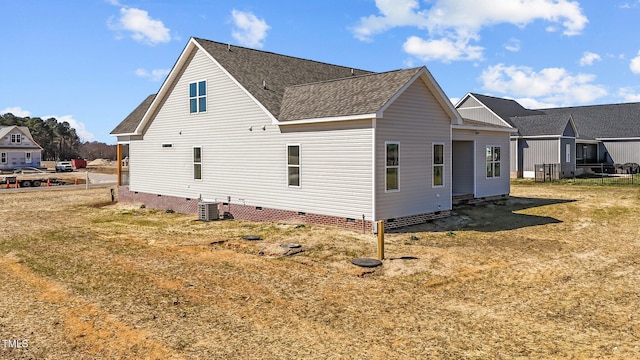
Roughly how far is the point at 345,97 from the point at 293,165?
3.23 metres

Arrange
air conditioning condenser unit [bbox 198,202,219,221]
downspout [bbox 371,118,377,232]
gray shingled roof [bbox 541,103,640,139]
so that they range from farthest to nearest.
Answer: gray shingled roof [bbox 541,103,640,139] < air conditioning condenser unit [bbox 198,202,219,221] < downspout [bbox 371,118,377,232]

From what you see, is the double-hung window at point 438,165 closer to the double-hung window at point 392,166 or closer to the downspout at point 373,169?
the double-hung window at point 392,166

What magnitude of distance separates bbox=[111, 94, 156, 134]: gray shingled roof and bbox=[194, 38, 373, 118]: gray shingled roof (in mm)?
8370

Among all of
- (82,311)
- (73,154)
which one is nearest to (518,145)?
(82,311)

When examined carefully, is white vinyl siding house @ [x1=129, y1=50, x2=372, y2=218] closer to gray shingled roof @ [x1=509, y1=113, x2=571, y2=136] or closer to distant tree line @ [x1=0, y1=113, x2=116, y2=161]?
gray shingled roof @ [x1=509, y1=113, x2=571, y2=136]

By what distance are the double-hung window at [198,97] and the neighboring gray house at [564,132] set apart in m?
29.1

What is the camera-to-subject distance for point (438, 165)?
18.8 m

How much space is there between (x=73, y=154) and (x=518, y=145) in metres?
101

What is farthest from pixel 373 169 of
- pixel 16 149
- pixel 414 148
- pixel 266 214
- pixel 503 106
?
pixel 16 149

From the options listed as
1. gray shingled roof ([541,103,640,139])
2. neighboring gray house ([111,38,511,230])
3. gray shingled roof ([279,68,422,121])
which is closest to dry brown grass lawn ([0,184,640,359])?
neighboring gray house ([111,38,511,230])

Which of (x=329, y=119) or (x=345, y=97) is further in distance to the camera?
(x=345, y=97)

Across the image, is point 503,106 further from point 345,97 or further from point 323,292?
point 323,292

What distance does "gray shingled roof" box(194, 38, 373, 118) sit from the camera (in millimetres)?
19953

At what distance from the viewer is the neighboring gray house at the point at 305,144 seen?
16391mm
